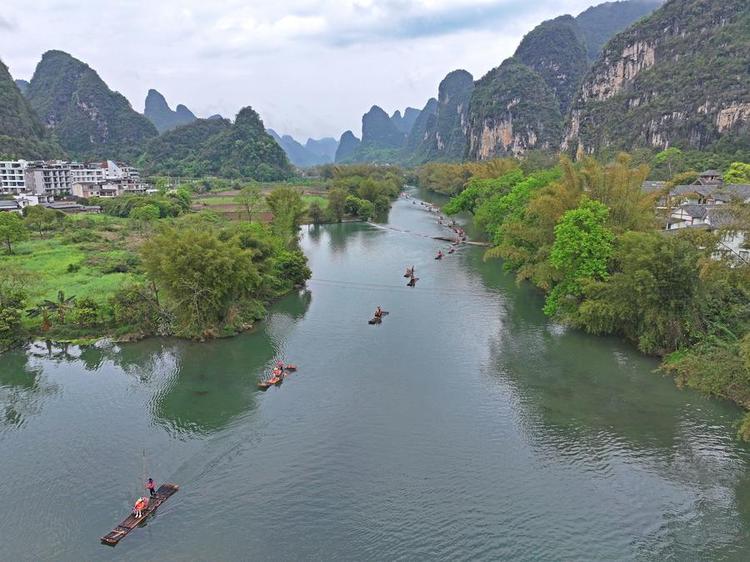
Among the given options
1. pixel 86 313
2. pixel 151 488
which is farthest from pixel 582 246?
pixel 86 313

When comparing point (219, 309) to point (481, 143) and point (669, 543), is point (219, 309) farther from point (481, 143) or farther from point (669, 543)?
point (481, 143)

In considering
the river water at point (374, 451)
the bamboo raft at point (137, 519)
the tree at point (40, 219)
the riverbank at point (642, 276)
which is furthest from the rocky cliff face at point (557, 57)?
the bamboo raft at point (137, 519)

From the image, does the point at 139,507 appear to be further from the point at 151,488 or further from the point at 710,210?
the point at 710,210

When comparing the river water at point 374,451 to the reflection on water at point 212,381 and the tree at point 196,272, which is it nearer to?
the reflection on water at point 212,381

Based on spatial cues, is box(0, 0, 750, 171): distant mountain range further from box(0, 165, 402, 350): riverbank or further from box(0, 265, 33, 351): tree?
box(0, 265, 33, 351): tree

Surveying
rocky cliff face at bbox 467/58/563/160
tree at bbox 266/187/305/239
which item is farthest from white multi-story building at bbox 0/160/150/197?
rocky cliff face at bbox 467/58/563/160

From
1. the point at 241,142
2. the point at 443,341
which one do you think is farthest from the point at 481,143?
the point at 443,341
